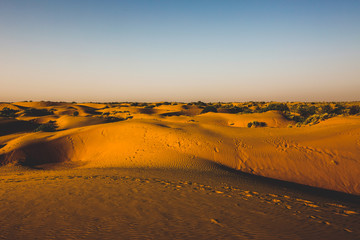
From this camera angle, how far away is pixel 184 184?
7.71 metres

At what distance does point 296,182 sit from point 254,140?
461cm

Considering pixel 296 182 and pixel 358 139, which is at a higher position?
pixel 358 139

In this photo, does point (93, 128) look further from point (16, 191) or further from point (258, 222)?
point (258, 222)

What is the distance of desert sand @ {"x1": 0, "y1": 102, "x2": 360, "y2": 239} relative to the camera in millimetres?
4441

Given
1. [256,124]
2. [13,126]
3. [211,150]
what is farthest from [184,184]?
[13,126]

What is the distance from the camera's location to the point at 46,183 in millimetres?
7621

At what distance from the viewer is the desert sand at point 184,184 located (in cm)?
444

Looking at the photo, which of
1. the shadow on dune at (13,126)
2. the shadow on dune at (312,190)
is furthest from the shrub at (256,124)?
the shadow on dune at (13,126)

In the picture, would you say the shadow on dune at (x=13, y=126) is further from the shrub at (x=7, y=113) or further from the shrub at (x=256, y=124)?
the shrub at (x=256, y=124)

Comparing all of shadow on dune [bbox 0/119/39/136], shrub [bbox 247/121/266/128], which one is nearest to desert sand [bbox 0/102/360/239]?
shadow on dune [bbox 0/119/39/136]

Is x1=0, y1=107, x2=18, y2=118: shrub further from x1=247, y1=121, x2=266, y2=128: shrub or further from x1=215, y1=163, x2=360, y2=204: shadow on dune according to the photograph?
x1=215, y1=163, x2=360, y2=204: shadow on dune

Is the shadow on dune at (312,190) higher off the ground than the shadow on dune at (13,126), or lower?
lower

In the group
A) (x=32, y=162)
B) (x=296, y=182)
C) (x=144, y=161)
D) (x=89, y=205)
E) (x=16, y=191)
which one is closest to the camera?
(x=89, y=205)

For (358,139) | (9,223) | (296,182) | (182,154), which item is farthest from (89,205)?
(358,139)
